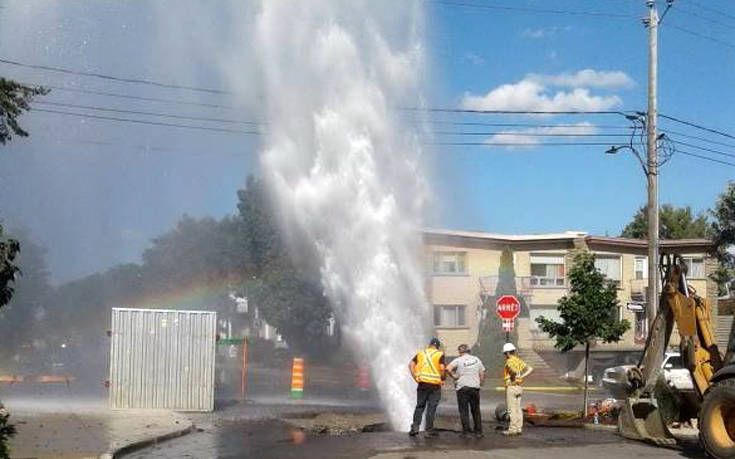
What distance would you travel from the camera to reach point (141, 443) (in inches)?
499

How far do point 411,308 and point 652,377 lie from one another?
5.00 metres

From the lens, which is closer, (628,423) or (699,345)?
(699,345)

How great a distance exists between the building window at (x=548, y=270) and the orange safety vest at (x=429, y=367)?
33.4m

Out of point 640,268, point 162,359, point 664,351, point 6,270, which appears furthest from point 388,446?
point 640,268

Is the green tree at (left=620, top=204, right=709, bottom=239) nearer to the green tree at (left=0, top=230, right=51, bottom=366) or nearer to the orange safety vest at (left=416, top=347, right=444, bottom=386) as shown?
the green tree at (left=0, top=230, right=51, bottom=366)

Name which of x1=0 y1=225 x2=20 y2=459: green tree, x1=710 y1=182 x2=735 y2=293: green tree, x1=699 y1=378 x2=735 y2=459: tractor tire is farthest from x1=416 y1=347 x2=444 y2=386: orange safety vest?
x1=710 y1=182 x2=735 y2=293: green tree

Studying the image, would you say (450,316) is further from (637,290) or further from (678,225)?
(678,225)

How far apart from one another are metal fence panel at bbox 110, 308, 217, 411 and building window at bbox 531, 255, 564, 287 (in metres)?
31.3

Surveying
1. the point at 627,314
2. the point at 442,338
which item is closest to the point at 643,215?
the point at 627,314

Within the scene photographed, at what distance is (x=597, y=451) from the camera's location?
12.6m

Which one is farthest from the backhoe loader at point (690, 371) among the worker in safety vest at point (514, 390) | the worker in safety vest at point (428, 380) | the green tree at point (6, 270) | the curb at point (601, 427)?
the green tree at point (6, 270)

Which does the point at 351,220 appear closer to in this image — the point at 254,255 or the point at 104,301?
the point at 254,255

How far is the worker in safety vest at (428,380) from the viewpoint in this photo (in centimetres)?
1380

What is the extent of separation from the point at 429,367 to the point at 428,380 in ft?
0.68
